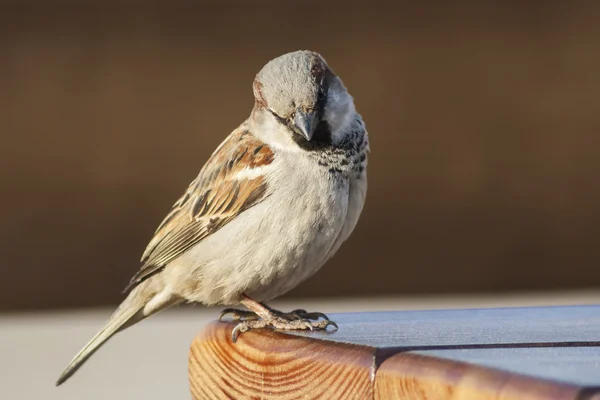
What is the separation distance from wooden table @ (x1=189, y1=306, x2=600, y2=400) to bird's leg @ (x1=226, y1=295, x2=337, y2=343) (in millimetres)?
43

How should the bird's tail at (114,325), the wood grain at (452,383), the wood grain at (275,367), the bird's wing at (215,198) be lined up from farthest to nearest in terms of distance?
the bird's tail at (114,325)
the bird's wing at (215,198)
the wood grain at (275,367)
the wood grain at (452,383)

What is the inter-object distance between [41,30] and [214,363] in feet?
11.4

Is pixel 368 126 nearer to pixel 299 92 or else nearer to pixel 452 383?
pixel 299 92

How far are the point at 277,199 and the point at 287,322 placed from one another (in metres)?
0.29

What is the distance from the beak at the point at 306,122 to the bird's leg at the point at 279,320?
13.4 inches

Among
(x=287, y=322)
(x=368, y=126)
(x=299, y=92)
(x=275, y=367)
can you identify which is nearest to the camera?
(x=275, y=367)

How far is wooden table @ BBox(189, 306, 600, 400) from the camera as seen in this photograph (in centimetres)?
111

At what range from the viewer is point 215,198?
2469 mm

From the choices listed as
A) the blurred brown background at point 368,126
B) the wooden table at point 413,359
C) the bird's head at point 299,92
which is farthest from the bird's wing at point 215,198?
the blurred brown background at point 368,126

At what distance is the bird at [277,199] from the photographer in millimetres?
2217

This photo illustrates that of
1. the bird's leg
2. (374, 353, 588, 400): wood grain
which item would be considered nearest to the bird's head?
the bird's leg

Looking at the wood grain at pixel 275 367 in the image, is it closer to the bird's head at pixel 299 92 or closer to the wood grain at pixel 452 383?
the wood grain at pixel 452 383

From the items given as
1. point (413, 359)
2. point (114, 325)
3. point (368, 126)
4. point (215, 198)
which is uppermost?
point (413, 359)

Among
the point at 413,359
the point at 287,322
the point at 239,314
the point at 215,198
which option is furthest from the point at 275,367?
the point at 215,198
